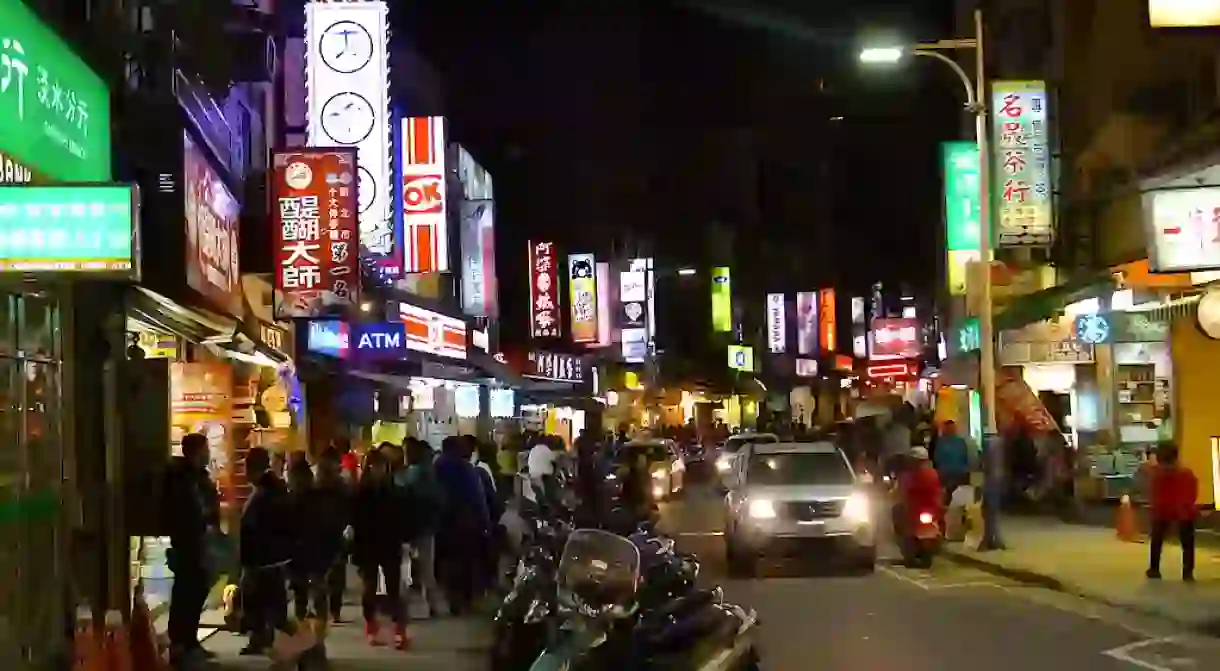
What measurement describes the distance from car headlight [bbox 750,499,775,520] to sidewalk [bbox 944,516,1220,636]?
3241 mm

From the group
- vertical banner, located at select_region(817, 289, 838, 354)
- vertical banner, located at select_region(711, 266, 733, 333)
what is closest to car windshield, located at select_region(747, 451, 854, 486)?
vertical banner, located at select_region(817, 289, 838, 354)

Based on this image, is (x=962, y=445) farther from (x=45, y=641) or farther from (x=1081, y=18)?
(x=45, y=641)

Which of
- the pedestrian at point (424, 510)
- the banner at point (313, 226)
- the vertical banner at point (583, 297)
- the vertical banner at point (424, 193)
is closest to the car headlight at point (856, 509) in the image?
the pedestrian at point (424, 510)

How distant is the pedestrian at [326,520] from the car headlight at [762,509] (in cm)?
826

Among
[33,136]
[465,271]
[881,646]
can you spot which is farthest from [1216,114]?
[465,271]

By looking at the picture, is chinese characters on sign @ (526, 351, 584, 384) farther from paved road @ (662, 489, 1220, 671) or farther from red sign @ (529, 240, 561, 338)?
paved road @ (662, 489, 1220, 671)

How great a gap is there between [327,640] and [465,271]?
87.8 ft

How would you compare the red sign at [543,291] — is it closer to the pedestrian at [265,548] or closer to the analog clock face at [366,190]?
the analog clock face at [366,190]

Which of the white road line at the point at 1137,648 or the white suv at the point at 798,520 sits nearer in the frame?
the white road line at the point at 1137,648

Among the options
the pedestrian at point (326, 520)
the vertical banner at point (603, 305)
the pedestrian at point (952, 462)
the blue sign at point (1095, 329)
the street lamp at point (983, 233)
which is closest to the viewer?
the pedestrian at point (326, 520)

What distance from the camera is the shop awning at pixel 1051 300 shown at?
25625 millimetres

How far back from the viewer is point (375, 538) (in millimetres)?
15875

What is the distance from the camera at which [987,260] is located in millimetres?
25109

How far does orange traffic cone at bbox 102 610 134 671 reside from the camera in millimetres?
9922
